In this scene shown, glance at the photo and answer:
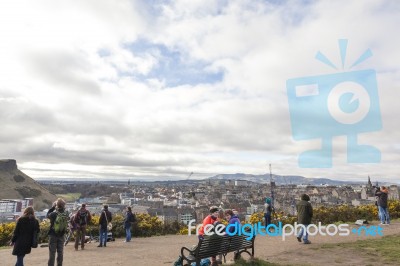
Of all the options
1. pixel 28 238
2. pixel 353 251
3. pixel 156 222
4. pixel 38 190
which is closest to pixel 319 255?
pixel 353 251

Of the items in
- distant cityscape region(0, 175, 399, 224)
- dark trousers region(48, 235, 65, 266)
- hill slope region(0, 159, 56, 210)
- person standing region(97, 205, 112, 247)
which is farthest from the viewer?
hill slope region(0, 159, 56, 210)

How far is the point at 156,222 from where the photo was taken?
15914mm

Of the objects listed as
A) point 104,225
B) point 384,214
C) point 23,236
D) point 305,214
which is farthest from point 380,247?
point 23,236

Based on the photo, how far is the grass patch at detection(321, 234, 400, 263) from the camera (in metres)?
8.66

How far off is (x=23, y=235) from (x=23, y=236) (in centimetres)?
2

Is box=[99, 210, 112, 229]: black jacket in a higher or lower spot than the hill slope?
lower

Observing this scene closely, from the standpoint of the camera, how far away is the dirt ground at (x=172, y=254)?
8.70 m

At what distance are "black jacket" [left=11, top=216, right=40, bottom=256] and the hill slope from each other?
71177 millimetres

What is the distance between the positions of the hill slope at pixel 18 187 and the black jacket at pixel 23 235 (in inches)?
2802

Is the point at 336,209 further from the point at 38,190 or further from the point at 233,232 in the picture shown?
the point at 38,190

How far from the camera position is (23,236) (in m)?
7.55

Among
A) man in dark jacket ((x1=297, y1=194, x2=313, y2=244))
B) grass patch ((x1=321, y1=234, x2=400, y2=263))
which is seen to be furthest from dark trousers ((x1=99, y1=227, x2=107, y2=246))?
grass patch ((x1=321, y1=234, x2=400, y2=263))

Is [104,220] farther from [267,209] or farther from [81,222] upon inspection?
[267,209]

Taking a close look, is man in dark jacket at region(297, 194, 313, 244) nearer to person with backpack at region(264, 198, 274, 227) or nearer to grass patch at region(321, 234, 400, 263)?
grass patch at region(321, 234, 400, 263)
